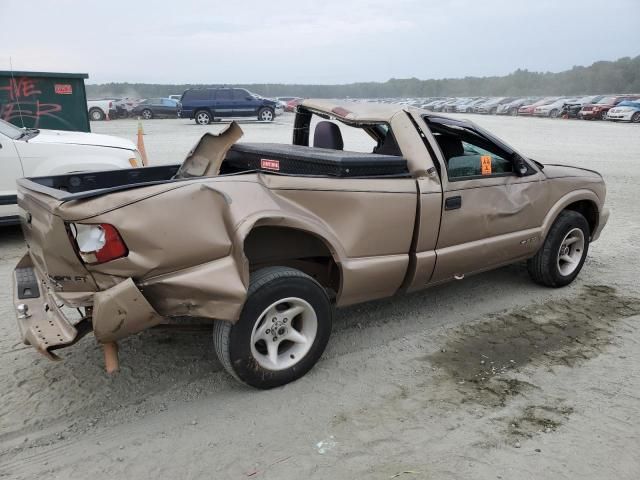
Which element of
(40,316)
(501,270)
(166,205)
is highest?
(166,205)

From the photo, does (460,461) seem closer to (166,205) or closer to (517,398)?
(517,398)

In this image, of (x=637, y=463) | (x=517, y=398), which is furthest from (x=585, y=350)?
(x=637, y=463)

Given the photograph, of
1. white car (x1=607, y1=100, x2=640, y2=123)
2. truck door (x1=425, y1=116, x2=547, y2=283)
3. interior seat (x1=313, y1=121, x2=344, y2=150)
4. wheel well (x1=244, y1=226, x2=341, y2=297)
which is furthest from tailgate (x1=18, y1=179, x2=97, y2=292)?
white car (x1=607, y1=100, x2=640, y2=123)

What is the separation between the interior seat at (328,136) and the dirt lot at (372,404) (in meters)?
1.44

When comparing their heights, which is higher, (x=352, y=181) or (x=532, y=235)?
(x=352, y=181)

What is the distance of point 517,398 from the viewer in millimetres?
3188

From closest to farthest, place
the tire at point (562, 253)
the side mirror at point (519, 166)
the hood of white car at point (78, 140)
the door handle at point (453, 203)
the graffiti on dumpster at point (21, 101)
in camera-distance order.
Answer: the door handle at point (453, 203) → the side mirror at point (519, 166) → the tire at point (562, 253) → the hood of white car at point (78, 140) → the graffiti on dumpster at point (21, 101)

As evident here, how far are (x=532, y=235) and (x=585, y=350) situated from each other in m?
1.17

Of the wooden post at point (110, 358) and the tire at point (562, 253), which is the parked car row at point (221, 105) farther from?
the wooden post at point (110, 358)

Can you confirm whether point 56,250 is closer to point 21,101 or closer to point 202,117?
point 21,101

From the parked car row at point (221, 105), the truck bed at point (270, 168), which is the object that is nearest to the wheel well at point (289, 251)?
the truck bed at point (270, 168)

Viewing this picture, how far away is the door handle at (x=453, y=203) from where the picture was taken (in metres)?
3.88

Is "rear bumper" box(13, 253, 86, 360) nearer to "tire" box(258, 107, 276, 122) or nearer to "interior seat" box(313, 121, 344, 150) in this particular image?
"interior seat" box(313, 121, 344, 150)

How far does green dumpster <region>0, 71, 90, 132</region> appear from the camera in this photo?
9297 mm
